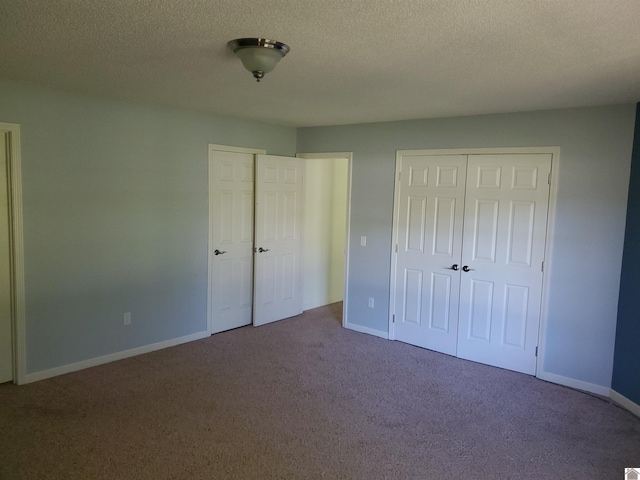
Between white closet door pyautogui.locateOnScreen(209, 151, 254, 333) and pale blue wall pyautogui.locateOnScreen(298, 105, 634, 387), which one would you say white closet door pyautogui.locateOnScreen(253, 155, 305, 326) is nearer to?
white closet door pyautogui.locateOnScreen(209, 151, 254, 333)

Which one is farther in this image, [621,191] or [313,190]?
[313,190]

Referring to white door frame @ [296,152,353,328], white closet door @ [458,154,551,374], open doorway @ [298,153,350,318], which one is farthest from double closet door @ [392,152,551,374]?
open doorway @ [298,153,350,318]

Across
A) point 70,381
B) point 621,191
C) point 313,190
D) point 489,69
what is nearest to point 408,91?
point 489,69

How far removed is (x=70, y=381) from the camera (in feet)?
12.4

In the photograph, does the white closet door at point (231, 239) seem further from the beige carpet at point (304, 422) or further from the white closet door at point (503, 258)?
the white closet door at point (503, 258)

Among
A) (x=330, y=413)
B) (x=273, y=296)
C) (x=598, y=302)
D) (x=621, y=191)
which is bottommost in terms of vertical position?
(x=330, y=413)

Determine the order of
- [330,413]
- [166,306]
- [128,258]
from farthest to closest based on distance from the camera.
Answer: [166,306]
[128,258]
[330,413]

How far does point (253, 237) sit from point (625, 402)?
3.80 m

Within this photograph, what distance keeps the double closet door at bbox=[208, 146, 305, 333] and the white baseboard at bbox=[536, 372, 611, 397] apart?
2.93 metres

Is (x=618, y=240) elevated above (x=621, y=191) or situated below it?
below

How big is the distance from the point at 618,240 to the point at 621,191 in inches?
15.2

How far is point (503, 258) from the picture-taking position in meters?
4.30

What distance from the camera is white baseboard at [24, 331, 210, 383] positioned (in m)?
3.79

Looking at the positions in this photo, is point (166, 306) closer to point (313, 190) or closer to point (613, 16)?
point (313, 190)
